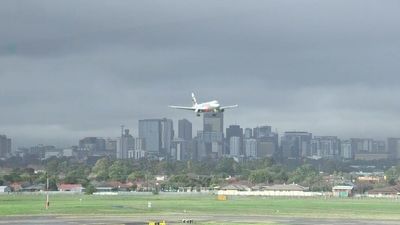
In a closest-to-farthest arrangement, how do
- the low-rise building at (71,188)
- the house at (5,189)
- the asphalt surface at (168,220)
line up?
1. the asphalt surface at (168,220)
2. the house at (5,189)
3. the low-rise building at (71,188)

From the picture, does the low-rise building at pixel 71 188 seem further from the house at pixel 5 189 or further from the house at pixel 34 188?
the house at pixel 5 189

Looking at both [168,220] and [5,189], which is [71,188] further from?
[168,220]

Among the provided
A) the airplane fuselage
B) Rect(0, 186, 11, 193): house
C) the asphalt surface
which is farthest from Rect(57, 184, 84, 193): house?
the asphalt surface

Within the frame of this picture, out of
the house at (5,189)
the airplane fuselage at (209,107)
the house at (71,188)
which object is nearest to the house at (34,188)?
the house at (5,189)

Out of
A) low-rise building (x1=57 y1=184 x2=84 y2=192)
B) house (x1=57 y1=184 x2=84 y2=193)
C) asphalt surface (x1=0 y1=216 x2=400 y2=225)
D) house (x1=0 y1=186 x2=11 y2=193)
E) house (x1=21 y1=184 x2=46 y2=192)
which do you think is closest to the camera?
asphalt surface (x1=0 y1=216 x2=400 y2=225)

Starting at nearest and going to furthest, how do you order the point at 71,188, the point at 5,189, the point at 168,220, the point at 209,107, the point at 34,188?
the point at 168,220 < the point at 209,107 < the point at 5,189 < the point at 71,188 < the point at 34,188

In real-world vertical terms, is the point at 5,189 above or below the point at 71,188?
below

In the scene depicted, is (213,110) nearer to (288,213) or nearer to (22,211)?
(288,213)

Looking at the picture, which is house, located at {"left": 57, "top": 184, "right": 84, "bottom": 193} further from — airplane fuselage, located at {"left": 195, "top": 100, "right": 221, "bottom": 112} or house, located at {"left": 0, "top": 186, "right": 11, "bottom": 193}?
airplane fuselage, located at {"left": 195, "top": 100, "right": 221, "bottom": 112}

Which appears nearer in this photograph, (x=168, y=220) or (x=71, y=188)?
(x=168, y=220)

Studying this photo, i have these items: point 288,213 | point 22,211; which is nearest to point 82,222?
point 22,211

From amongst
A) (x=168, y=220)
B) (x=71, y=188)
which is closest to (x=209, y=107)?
(x=168, y=220)
